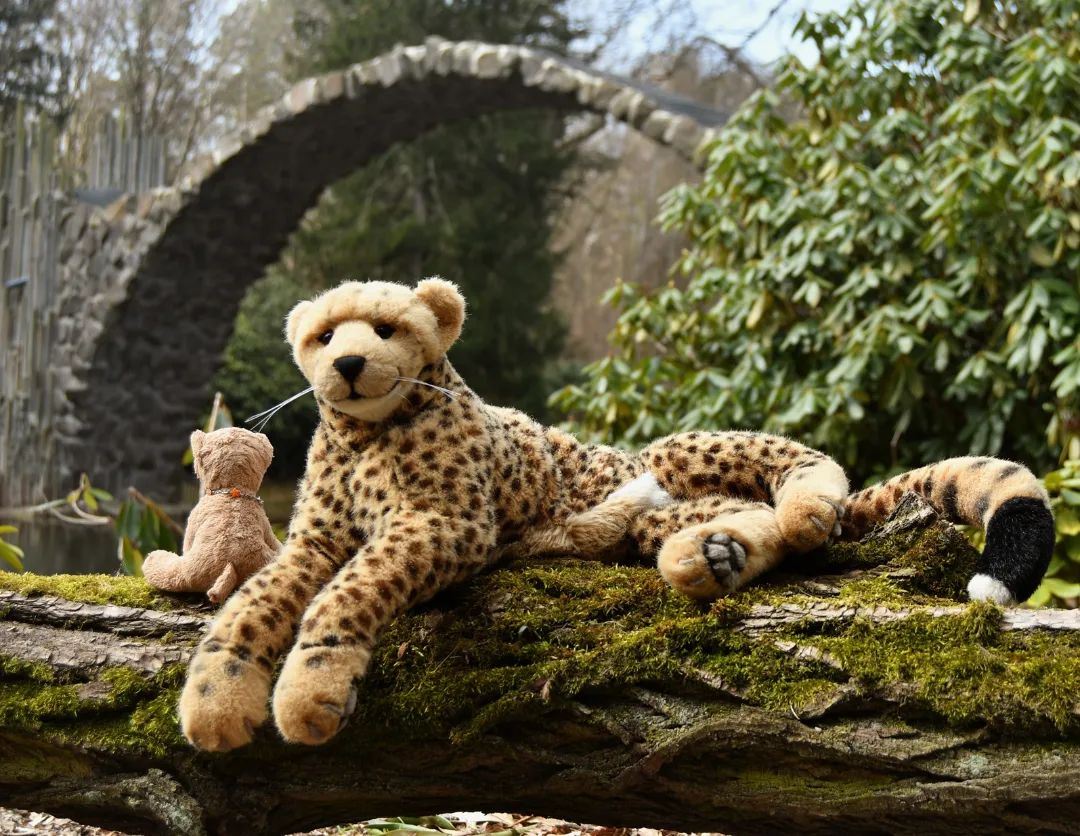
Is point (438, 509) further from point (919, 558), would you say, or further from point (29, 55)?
point (29, 55)

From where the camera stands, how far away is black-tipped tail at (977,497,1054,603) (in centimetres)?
166

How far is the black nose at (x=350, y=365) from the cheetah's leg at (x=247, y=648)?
0.32 m

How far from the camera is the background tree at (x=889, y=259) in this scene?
163 inches

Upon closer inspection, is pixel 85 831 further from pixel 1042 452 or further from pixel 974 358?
pixel 1042 452

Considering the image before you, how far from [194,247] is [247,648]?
8.33 m

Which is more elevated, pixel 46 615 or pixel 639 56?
pixel 639 56

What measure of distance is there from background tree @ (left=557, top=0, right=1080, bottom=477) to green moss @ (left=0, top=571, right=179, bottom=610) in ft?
10.3

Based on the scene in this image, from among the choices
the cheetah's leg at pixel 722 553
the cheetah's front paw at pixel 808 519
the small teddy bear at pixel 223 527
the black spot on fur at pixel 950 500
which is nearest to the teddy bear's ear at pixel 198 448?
the small teddy bear at pixel 223 527

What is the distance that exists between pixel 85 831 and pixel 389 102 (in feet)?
22.5

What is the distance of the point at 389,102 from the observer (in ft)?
27.5

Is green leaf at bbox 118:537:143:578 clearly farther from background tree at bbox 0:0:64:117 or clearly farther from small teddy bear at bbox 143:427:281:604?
background tree at bbox 0:0:64:117

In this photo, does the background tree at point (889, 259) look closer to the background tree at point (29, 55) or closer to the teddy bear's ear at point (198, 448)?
the teddy bear's ear at point (198, 448)

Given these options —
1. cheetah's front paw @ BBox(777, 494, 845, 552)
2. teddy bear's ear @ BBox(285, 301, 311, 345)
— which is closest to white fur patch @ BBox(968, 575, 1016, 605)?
cheetah's front paw @ BBox(777, 494, 845, 552)

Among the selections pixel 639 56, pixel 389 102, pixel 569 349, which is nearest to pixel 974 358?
pixel 389 102
